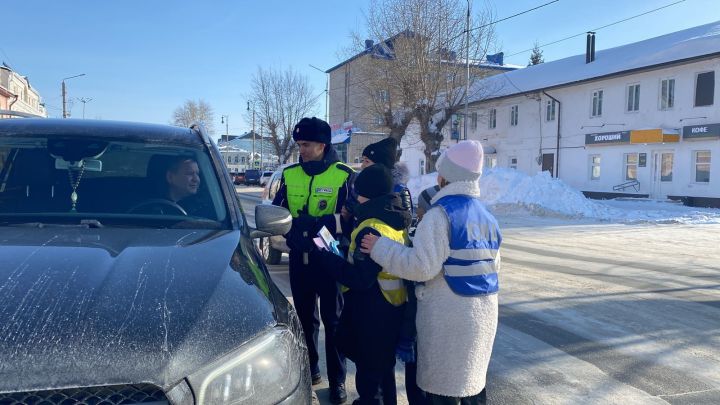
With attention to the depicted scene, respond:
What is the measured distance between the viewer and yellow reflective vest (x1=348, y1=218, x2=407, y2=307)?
10.1 feet

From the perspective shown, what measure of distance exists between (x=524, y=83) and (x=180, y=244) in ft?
127

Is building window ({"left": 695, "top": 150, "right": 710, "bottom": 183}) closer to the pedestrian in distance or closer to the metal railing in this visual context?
the metal railing

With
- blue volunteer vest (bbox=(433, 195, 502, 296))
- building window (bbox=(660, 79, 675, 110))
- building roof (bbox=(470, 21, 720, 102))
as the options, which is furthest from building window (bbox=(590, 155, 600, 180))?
blue volunteer vest (bbox=(433, 195, 502, 296))

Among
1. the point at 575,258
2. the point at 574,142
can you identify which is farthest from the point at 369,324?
the point at 574,142

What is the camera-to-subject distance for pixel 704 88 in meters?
26.2

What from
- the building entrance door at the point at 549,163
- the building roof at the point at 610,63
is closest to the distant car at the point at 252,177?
the building roof at the point at 610,63

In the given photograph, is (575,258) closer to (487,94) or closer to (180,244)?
(180,244)

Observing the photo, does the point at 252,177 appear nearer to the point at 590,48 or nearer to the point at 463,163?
the point at 590,48

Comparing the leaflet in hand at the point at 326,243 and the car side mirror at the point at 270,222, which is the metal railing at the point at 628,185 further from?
the car side mirror at the point at 270,222

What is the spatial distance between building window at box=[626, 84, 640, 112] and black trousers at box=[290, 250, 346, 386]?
29.7 metres

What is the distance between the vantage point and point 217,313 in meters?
1.95

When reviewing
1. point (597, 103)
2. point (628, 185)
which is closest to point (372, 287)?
point (628, 185)

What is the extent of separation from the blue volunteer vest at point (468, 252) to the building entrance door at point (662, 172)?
93.4 ft

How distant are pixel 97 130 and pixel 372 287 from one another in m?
1.84
